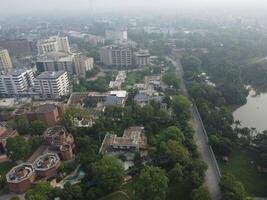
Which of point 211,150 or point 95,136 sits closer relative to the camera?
point 211,150

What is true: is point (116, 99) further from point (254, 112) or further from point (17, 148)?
point (254, 112)

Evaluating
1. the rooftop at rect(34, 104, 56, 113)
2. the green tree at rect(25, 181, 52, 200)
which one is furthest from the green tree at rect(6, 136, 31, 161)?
the green tree at rect(25, 181, 52, 200)

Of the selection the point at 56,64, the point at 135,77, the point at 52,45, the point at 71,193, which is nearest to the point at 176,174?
the point at 71,193

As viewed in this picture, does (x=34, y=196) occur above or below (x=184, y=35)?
above

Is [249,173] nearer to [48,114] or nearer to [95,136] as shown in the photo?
[95,136]

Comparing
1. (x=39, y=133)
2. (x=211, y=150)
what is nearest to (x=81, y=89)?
(x=39, y=133)

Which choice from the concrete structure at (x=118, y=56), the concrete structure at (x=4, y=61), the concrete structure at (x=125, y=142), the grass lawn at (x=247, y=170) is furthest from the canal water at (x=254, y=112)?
the concrete structure at (x=4, y=61)

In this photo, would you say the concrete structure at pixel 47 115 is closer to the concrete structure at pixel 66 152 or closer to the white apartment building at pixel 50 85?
the concrete structure at pixel 66 152
